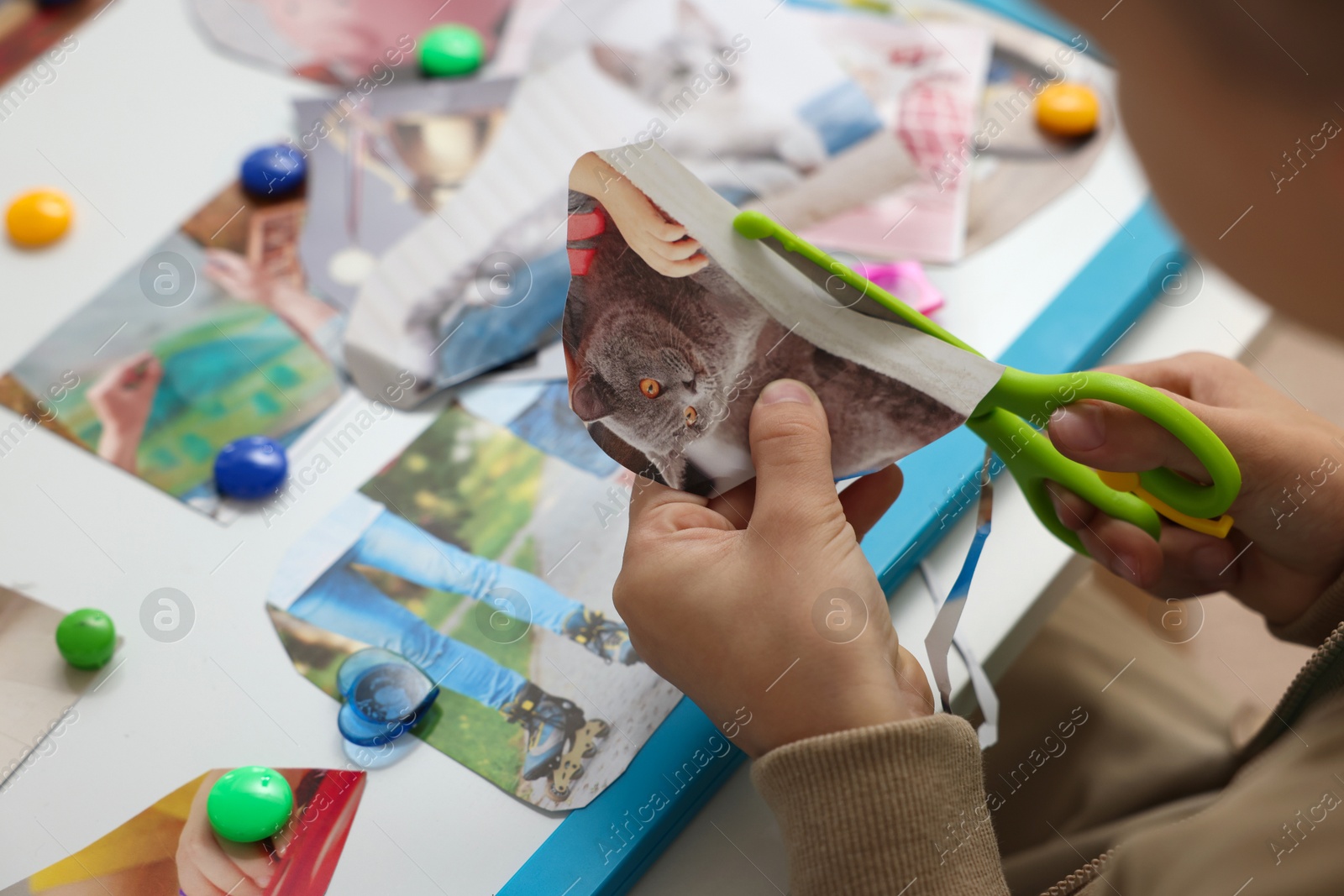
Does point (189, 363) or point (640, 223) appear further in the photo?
point (189, 363)

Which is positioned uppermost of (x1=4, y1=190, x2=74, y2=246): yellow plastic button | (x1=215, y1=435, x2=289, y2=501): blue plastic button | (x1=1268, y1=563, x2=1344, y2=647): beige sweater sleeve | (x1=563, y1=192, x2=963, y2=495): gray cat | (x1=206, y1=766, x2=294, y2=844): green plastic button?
(x1=1268, y1=563, x2=1344, y2=647): beige sweater sleeve

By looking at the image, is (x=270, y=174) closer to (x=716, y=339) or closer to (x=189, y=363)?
(x=189, y=363)

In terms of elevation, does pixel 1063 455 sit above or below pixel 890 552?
above

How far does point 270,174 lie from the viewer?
85 centimetres

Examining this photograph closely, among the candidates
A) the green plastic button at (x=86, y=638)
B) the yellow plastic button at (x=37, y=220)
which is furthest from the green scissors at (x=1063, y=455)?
the yellow plastic button at (x=37, y=220)

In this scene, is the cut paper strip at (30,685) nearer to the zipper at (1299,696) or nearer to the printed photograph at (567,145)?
the printed photograph at (567,145)

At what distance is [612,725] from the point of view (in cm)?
62

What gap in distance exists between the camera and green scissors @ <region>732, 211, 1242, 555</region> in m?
0.55

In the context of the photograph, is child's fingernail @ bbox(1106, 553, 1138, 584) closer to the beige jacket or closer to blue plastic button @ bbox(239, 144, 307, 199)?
the beige jacket

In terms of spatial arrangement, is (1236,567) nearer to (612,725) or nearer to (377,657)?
(612,725)

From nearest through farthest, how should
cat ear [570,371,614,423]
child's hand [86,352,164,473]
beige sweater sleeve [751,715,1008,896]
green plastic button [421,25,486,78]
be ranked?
1. beige sweater sleeve [751,715,1008,896]
2. cat ear [570,371,614,423]
3. child's hand [86,352,164,473]
4. green plastic button [421,25,486,78]

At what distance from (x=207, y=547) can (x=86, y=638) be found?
0.30ft

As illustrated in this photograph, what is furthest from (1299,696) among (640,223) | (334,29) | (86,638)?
(334,29)

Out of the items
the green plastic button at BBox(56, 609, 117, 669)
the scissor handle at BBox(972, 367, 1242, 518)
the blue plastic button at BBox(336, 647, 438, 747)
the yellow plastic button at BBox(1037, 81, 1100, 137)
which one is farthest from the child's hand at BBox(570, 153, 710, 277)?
the yellow plastic button at BBox(1037, 81, 1100, 137)
